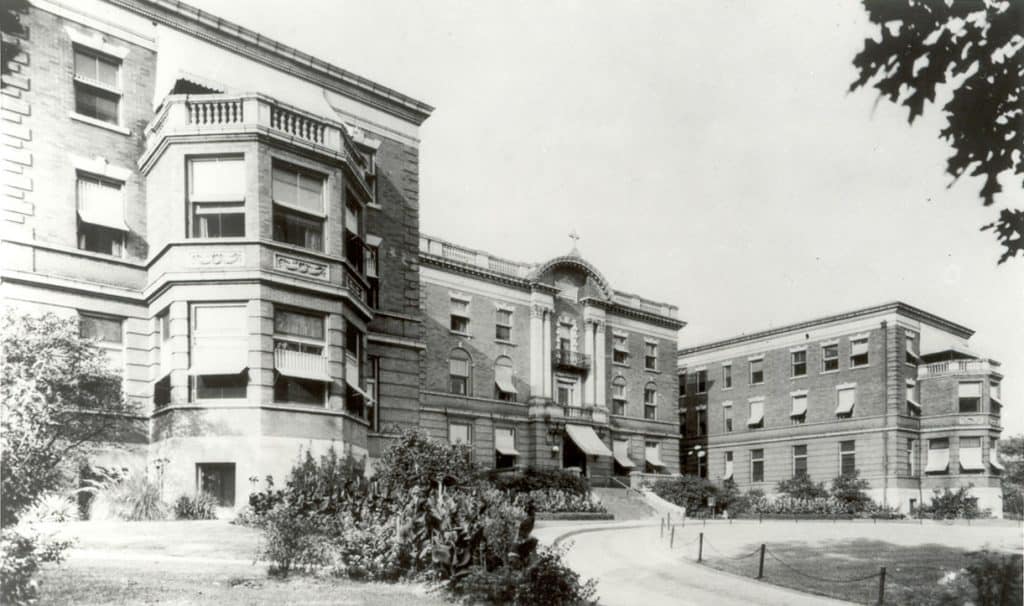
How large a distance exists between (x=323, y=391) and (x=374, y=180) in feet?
26.0

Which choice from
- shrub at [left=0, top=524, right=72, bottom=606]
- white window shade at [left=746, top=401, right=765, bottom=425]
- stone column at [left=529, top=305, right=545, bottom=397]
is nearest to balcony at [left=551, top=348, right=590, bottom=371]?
stone column at [left=529, top=305, right=545, bottom=397]

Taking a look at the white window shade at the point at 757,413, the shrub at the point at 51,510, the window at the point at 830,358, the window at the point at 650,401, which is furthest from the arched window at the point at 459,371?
the shrub at the point at 51,510

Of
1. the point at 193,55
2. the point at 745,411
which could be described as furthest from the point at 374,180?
the point at 745,411

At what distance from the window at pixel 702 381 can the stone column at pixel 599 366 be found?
46.3 feet

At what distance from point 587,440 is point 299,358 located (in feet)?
84.4

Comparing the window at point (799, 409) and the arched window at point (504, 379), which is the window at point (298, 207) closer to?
the arched window at point (504, 379)

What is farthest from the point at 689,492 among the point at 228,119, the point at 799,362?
the point at 228,119

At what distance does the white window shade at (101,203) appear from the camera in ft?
49.7

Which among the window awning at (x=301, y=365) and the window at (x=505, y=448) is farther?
the window at (x=505, y=448)

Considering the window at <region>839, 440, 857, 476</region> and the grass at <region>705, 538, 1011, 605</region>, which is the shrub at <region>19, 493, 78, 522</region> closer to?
the grass at <region>705, 538, 1011, 605</region>

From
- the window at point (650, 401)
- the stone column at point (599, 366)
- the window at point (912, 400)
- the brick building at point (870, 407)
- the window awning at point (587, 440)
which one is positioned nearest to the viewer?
the window awning at point (587, 440)

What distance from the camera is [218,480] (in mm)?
15609

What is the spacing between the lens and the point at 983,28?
22.4 ft

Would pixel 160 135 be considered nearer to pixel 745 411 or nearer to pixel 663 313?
pixel 663 313
